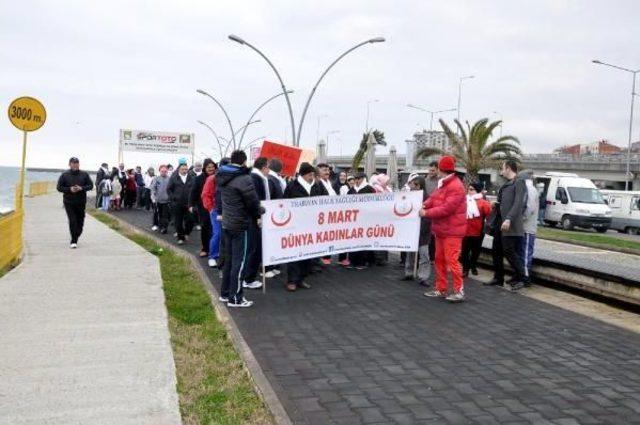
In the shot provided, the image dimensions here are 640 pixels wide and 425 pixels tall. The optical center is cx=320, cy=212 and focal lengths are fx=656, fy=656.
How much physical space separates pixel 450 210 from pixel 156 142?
39.6 m

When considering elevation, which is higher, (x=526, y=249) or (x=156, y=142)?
(x=156, y=142)

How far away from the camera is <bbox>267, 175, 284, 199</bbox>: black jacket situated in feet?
32.8

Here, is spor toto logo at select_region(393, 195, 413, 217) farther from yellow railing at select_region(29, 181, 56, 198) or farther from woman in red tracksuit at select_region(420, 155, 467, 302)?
yellow railing at select_region(29, 181, 56, 198)

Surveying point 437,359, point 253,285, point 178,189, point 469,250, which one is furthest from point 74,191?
point 437,359

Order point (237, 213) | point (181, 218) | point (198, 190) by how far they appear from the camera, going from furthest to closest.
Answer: point (181, 218), point (198, 190), point (237, 213)

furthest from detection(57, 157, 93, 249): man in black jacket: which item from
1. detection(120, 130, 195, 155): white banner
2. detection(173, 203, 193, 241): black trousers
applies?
detection(120, 130, 195, 155): white banner

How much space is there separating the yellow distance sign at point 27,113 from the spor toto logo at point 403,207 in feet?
21.0

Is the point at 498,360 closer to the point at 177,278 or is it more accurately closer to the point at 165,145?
the point at 177,278

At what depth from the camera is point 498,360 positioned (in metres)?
5.89

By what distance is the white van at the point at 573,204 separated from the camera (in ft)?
96.0

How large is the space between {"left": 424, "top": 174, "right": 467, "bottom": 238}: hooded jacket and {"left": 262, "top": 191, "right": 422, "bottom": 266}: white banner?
1504mm

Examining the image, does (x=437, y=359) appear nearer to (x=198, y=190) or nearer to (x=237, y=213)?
(x=237, y=213)

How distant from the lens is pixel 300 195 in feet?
32.5

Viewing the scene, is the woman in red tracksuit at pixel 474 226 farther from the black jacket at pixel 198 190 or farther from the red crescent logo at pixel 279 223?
the black jacket at pixel 198 190
